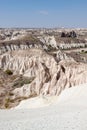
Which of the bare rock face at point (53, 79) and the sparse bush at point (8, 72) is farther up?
the bare rock face at point (53, 79)

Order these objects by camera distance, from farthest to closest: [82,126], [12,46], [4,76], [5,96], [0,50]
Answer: [12,46] → [0,50] → [4,76] → [5,96] → [82,126]

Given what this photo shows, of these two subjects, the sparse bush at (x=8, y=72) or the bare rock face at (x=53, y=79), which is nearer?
the bare rock face at (x=53, y=79)

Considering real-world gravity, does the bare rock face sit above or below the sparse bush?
above

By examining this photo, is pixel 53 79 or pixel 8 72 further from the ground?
pixel 53 79

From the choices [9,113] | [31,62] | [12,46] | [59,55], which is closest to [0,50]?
[12,46]

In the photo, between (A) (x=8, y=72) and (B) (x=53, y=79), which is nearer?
(B) (x=53, y=79)

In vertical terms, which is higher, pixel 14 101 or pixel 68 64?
pixel 68 64

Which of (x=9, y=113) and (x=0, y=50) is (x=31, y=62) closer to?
(x=0, y=50)

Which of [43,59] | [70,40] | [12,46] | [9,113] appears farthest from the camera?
[70,40]

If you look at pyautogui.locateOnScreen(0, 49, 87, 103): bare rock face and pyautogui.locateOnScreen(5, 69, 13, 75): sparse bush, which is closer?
pyautogui.locateOnScreen(0, 49, 87, 103): bare rock face

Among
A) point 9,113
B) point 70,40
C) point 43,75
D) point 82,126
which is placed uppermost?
point 82,126

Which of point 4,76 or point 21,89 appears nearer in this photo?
point 21,89
